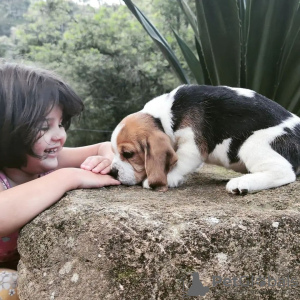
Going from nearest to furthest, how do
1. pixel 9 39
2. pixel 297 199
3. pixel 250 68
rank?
pixel 297 199 → pixel 250 68 → pixel 9 39

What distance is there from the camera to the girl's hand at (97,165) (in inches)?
65.1

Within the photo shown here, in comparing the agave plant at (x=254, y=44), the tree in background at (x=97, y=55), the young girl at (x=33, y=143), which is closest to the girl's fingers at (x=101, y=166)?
the young girl at (x=33, y=143)

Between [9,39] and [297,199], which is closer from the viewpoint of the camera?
[297,199]

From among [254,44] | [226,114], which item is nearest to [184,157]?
[226,114]

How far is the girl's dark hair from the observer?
1.62 meters

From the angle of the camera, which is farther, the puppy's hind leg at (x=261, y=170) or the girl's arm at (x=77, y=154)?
the girl's arm at (x=77, y=154)

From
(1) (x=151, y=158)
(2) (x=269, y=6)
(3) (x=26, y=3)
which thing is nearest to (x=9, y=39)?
(3) (x=26, y=3)

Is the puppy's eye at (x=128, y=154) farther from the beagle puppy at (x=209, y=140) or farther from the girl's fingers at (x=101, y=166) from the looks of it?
the girl's fingers at (x=101, y=166)

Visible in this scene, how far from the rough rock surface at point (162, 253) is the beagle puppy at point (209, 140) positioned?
35 cm

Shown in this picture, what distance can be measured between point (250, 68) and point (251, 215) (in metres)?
1.73

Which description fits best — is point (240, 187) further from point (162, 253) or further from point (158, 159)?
point (162, 253)

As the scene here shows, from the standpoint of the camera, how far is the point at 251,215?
113 centimetres

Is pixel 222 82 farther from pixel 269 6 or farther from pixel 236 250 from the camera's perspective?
pixel 236 250

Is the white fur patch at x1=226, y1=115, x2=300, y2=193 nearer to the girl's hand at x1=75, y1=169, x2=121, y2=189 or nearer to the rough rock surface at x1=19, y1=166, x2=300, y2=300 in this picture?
the rough rock surface at x1=19, y1=166, x2=300, y2=300
